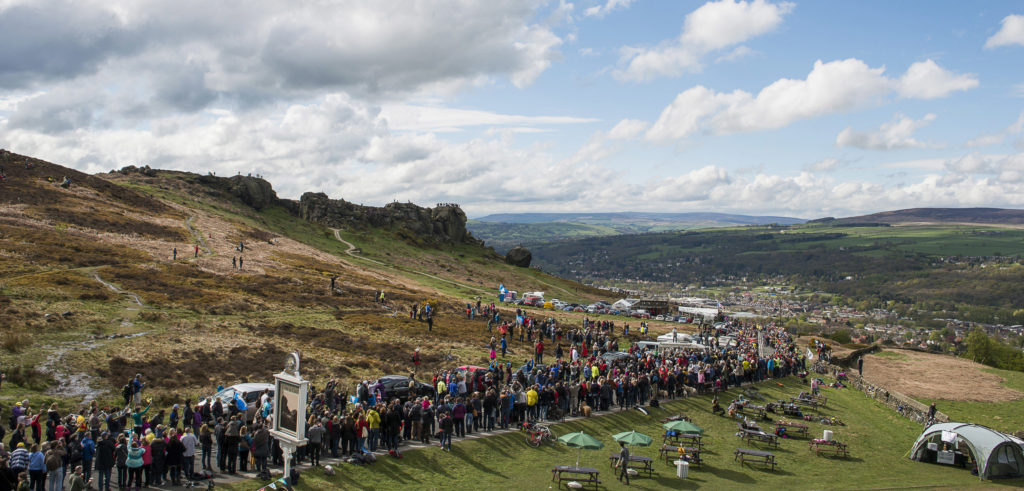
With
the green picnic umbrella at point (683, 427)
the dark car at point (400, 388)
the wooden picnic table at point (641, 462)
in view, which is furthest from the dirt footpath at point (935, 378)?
the dark car at point (400, 388)

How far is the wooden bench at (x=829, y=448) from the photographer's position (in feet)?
90.3

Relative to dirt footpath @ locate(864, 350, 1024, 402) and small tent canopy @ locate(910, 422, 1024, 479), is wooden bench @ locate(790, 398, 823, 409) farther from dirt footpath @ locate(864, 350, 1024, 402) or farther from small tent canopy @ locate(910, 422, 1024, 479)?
dirt footpath @ locate(864, 350, 1024, 402)

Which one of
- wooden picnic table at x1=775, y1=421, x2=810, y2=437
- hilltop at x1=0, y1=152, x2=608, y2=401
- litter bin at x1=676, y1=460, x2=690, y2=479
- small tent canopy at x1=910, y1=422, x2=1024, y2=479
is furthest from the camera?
hilltop at x1=0, y1=152, x2=608, y2=401

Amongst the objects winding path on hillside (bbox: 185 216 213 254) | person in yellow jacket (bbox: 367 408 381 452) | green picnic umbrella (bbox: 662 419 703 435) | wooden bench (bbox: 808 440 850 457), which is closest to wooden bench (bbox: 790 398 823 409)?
wooden bench (bbox: 808 440 850 457)

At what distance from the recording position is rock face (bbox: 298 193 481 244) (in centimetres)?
12962

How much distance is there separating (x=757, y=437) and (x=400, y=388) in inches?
691

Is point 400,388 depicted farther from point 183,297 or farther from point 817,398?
point 817,398

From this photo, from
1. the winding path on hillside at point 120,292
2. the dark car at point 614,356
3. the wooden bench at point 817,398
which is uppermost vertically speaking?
the winding path on hillside at point 120,292

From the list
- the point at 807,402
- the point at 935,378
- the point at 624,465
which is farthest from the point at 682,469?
the point at 935,378

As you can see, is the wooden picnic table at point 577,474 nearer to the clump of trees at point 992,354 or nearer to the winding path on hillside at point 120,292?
the winding path on hillside at point 120,292

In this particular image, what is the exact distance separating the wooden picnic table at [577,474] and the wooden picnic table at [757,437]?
10101 millimetres

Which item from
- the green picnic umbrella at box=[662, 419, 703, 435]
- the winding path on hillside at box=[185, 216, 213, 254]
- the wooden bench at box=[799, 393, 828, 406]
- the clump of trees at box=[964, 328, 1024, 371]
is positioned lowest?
the clump of trees at box=[964, 328, 1024, 371]

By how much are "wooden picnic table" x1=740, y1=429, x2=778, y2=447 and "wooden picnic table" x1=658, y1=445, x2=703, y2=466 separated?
155 inches

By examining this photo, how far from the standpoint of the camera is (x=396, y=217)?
138 meters
